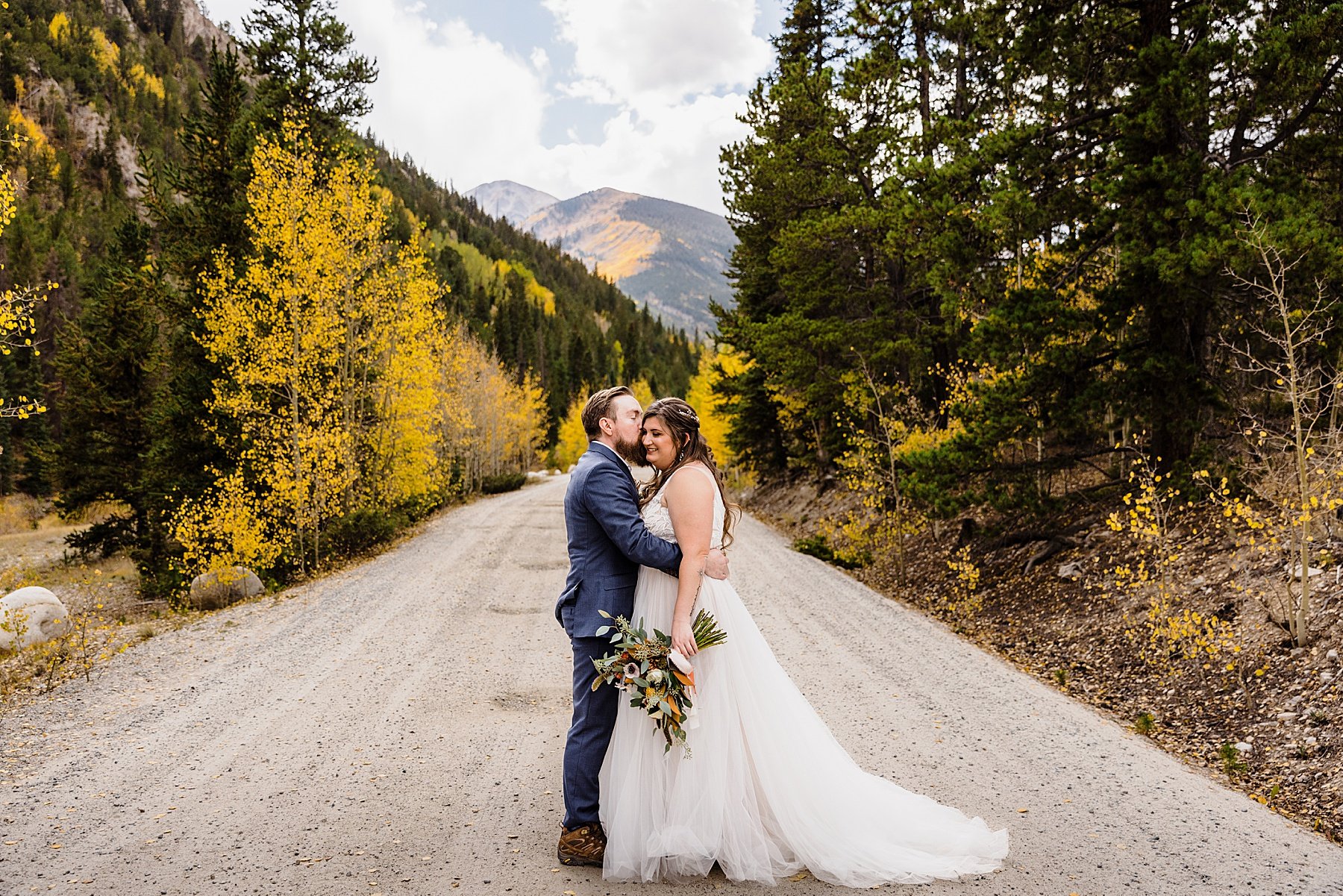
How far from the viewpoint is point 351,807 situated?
455cm

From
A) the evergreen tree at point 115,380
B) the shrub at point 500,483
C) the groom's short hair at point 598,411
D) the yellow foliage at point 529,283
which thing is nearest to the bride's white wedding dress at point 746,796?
the groom's short hair at point 598,411

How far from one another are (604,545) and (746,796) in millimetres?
1462

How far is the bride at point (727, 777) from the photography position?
144 inches

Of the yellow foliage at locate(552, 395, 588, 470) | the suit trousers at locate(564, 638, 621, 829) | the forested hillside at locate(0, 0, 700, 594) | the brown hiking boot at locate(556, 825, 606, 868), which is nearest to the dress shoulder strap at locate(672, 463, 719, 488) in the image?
the suit trousers at locate(564, 638, 621, 829)

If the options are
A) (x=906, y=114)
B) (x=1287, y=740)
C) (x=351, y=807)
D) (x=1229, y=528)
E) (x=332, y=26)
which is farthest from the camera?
(x=332, y=26)

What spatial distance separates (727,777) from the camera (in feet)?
12.2

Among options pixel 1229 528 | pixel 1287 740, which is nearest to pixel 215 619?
pixel 1287 740

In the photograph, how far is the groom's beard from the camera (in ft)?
12.9

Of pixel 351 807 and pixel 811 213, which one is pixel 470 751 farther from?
pixel 811 213

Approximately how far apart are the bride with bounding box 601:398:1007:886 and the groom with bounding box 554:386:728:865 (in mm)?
82

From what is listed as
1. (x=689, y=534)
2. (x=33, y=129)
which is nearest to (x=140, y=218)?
(x=33, y=129)

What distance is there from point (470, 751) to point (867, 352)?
51.0ft

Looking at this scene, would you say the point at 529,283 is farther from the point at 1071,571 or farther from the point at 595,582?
the point at 595,582

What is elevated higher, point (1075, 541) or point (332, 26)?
point (332, 26)
